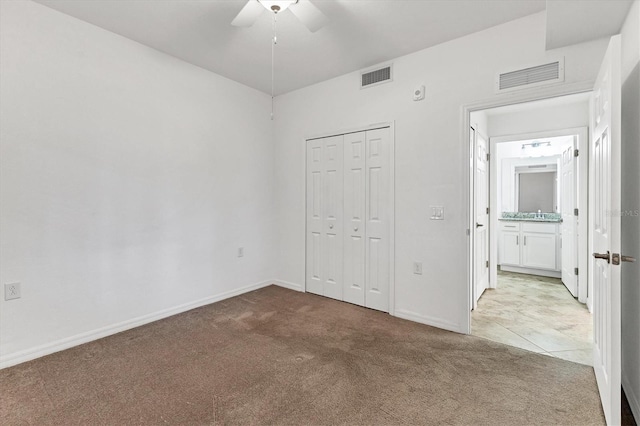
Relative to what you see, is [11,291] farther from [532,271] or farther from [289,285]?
[532,271]

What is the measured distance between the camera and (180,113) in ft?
11.2

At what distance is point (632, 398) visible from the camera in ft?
5.94

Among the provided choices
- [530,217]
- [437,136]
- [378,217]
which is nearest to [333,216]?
[378,217]

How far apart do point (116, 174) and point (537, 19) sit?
391 cm

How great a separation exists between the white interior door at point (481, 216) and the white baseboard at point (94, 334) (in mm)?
3196

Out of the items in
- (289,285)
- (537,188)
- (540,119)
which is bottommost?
(289,285)

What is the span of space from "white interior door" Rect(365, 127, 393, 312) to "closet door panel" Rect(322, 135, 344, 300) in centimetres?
39

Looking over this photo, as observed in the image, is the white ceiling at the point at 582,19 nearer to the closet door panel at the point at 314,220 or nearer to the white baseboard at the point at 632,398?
the white baseboard at the point at 632,398

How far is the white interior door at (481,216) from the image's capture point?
3.74 m

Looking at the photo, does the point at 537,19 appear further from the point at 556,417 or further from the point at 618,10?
the point at 556,417

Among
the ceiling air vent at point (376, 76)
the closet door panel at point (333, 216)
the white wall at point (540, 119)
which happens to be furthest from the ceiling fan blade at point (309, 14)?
the white wall at point (540, 119)

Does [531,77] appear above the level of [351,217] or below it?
above

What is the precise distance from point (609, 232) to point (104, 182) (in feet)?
12.3

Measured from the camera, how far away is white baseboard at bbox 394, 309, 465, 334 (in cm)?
293
